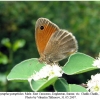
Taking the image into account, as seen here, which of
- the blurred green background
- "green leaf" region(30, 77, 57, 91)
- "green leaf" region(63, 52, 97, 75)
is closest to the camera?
"green leaf" region(30, 77, 57, 91)

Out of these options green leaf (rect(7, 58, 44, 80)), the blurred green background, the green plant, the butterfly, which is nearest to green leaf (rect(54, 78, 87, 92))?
the green plant

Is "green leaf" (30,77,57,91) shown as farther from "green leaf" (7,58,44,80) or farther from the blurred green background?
the blurred green background

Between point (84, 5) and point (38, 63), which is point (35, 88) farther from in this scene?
point (84, 5)

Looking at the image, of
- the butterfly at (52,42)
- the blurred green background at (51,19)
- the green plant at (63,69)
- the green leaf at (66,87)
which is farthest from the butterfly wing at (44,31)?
the blurred green background at (51,19)

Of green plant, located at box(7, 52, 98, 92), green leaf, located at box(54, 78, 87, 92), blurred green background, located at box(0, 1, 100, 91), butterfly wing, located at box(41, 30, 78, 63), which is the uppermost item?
blurred green background, located at box(0, 1, 100, 91)

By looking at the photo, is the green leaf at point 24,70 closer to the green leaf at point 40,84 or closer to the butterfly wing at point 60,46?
the green leaf at point 40,84

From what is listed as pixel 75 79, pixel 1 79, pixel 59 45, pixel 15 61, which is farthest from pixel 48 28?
pixel 75 79

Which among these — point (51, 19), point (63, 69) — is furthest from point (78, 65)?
point (51, 19)
